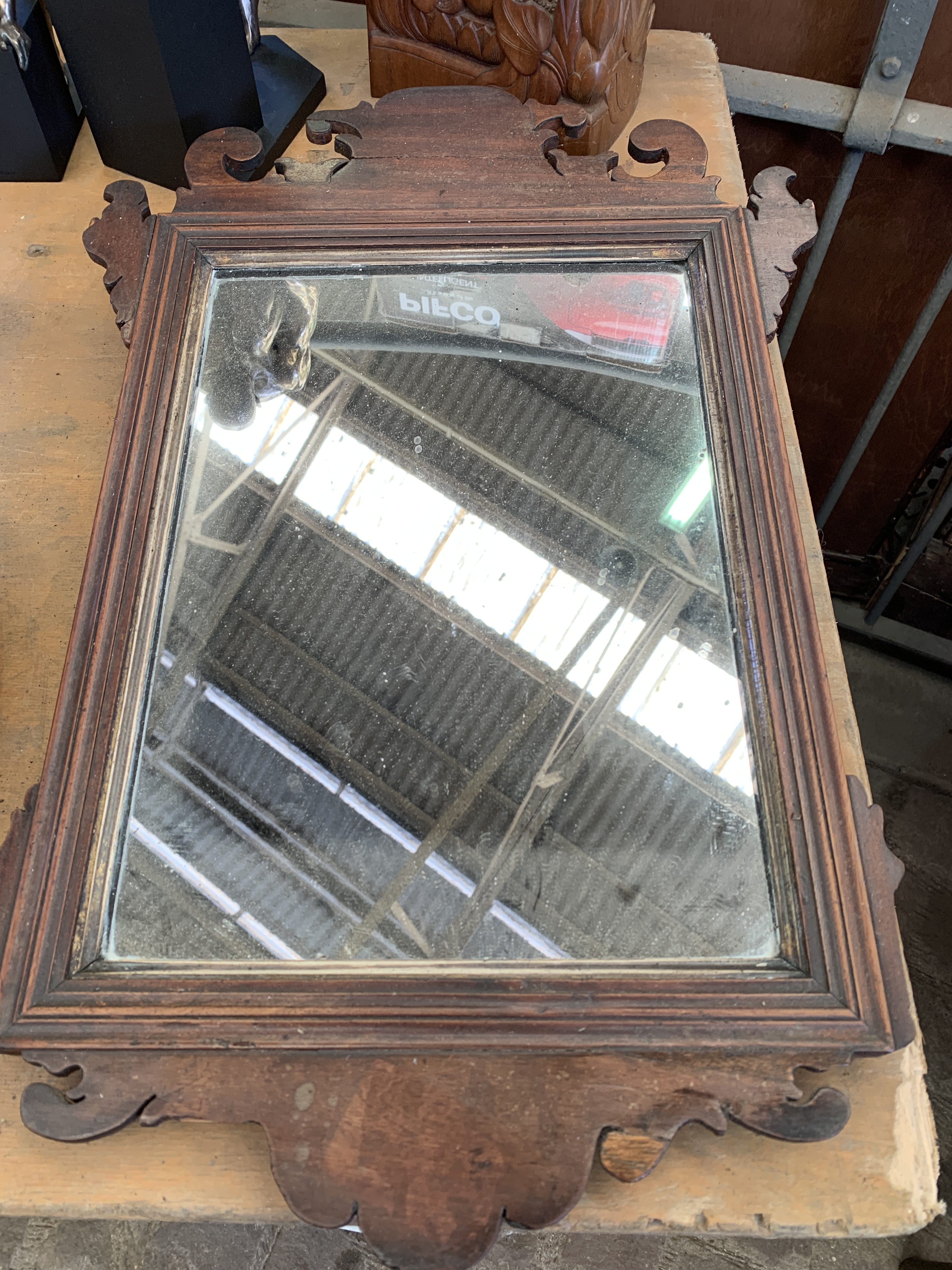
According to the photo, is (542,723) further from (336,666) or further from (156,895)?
(156,895)

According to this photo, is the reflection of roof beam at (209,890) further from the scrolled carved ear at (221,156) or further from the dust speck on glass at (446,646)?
the scrolled carved ear at (221,156)

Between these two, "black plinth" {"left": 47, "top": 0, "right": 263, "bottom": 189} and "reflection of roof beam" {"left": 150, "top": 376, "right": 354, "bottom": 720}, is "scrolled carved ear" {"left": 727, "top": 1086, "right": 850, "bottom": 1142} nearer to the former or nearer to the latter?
"reflection of roof beam" {"left": 150, "top": 376, "right": 354, "bottom": 720}

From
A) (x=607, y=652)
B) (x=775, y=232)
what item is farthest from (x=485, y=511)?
(x=775, y=232)

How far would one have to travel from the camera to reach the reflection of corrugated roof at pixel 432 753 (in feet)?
1.87

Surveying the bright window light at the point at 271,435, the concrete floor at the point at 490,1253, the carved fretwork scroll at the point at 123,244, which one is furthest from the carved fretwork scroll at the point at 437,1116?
the concrete floor at the point at 490,1253

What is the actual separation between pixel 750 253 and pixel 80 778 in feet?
2.20

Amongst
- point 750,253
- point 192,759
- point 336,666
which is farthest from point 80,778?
point 750,253

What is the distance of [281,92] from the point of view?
3.33 feet

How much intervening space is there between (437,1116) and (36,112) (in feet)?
3.40

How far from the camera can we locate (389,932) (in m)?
0.56

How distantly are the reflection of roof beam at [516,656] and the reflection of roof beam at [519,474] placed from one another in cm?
12

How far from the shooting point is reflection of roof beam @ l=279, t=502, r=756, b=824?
1.98 feet

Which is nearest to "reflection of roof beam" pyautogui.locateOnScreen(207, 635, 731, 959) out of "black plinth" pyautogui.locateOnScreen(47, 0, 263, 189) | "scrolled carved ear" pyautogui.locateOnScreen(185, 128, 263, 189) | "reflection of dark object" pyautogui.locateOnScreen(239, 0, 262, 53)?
"scrolled carved ear" pyautogui.locateOnScreen(185, 128, 263, 189)

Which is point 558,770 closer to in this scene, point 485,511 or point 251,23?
point 485,511
